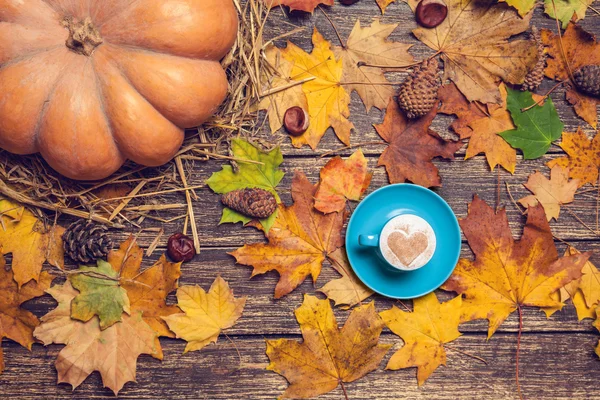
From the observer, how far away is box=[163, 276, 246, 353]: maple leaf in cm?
158

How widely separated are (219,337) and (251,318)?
125mm

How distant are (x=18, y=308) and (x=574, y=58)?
2.04 meters

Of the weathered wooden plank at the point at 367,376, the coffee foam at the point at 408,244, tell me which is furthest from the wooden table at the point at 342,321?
the coffee foam at the point at 408,244

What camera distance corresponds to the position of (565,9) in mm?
1646

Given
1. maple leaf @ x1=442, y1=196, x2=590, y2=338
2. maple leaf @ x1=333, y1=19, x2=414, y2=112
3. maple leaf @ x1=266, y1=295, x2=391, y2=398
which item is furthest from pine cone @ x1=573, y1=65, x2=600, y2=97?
maple leaf @ x1=266, y1=295, x2=391, y2=398

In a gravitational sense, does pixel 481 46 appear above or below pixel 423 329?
above

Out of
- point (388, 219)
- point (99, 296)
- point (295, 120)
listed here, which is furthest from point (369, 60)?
point (99, 296)

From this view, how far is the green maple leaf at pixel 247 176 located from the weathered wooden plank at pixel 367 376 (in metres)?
Answer: 0.42

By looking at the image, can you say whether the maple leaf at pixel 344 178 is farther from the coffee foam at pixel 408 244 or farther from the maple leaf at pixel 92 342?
the maple leaf at pixel 92 342

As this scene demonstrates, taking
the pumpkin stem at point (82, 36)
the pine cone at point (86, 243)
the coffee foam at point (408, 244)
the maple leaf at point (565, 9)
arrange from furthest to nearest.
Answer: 1. the maple leaf at point (565, 9)
2. the pine cone at point (86, 243)
3. the coffee foam at point (408, 244)
4. the pumpkin stem at point (82, 36)

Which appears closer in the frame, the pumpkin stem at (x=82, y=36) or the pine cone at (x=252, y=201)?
the pumpkin stem at (x=82, y=36)

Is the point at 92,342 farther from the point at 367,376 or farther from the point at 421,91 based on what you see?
the point at 421,91

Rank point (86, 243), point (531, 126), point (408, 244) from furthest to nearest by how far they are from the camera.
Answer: point (531, 126) → point (86, 243) → point (408, 244)

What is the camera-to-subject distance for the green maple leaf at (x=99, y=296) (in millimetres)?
1558
